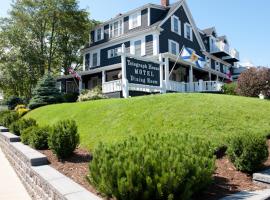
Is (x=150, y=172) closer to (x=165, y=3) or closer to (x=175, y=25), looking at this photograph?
(x=175, y=25)

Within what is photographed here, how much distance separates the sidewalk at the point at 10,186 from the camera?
6.05 metres

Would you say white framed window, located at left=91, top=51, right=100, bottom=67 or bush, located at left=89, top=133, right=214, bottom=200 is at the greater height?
white framed window, located at left=91, top=51, right=100, bottom=67

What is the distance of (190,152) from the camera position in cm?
443

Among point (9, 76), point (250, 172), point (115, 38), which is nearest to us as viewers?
point (250, 172)

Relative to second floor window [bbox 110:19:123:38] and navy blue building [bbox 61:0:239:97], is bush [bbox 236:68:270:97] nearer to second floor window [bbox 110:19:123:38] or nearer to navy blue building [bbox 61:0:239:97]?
navy blue building [bbox 61:0:239:97]

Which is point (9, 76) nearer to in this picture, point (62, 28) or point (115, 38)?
point (62, 28)

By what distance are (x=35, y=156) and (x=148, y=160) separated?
3.59m

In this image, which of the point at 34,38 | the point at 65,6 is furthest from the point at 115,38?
the point at 34,38

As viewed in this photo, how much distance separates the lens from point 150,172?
3.91m

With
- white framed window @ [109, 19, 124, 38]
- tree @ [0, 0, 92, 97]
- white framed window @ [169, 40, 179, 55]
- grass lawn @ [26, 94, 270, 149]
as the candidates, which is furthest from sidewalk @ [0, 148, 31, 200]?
tree @ [0, 0, 92, 97]

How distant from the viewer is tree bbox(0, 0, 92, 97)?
1352 inches

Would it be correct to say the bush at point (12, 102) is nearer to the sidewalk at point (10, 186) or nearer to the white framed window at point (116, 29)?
the white framed window at point (116, 29)

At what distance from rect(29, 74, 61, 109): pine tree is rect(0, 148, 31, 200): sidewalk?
43.7 feet

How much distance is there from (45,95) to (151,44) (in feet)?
33.3
